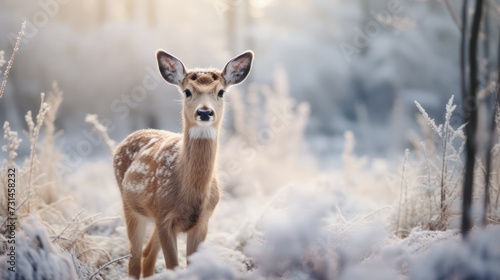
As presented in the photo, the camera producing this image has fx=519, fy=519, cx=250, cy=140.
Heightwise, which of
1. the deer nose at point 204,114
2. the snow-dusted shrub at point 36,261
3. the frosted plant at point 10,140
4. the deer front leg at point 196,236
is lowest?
the deer front leg at point 196,236

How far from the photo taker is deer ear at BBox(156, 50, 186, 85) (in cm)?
356

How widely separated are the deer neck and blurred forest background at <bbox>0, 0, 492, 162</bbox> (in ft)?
17.6

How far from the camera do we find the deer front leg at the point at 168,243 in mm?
3084

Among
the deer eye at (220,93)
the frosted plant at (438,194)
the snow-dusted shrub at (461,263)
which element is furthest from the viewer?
the deer eye at (220,93)

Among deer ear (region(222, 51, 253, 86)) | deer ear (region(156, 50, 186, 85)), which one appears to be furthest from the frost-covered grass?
deer ear (region(222, 51, 253, 86))

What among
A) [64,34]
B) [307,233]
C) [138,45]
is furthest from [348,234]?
[64,34]

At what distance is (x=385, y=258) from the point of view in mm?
2285

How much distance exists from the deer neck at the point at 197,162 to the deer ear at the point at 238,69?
0.51 metres

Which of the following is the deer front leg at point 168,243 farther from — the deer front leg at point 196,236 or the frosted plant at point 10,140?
the frosted plant at point 10,140

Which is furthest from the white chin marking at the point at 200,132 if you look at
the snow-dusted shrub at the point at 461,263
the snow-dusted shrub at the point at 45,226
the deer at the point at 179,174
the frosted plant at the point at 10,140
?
the snow-dusted shrub at the point at 461,263

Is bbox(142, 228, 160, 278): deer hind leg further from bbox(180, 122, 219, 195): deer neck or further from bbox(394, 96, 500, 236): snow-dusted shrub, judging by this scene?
bbox(394, 96, 500, 236): snow-dusted shrub

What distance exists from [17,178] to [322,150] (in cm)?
1027

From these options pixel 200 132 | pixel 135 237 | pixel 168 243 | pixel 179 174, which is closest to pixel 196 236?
pixel 168 243

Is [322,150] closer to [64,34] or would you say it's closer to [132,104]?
[132,104]
